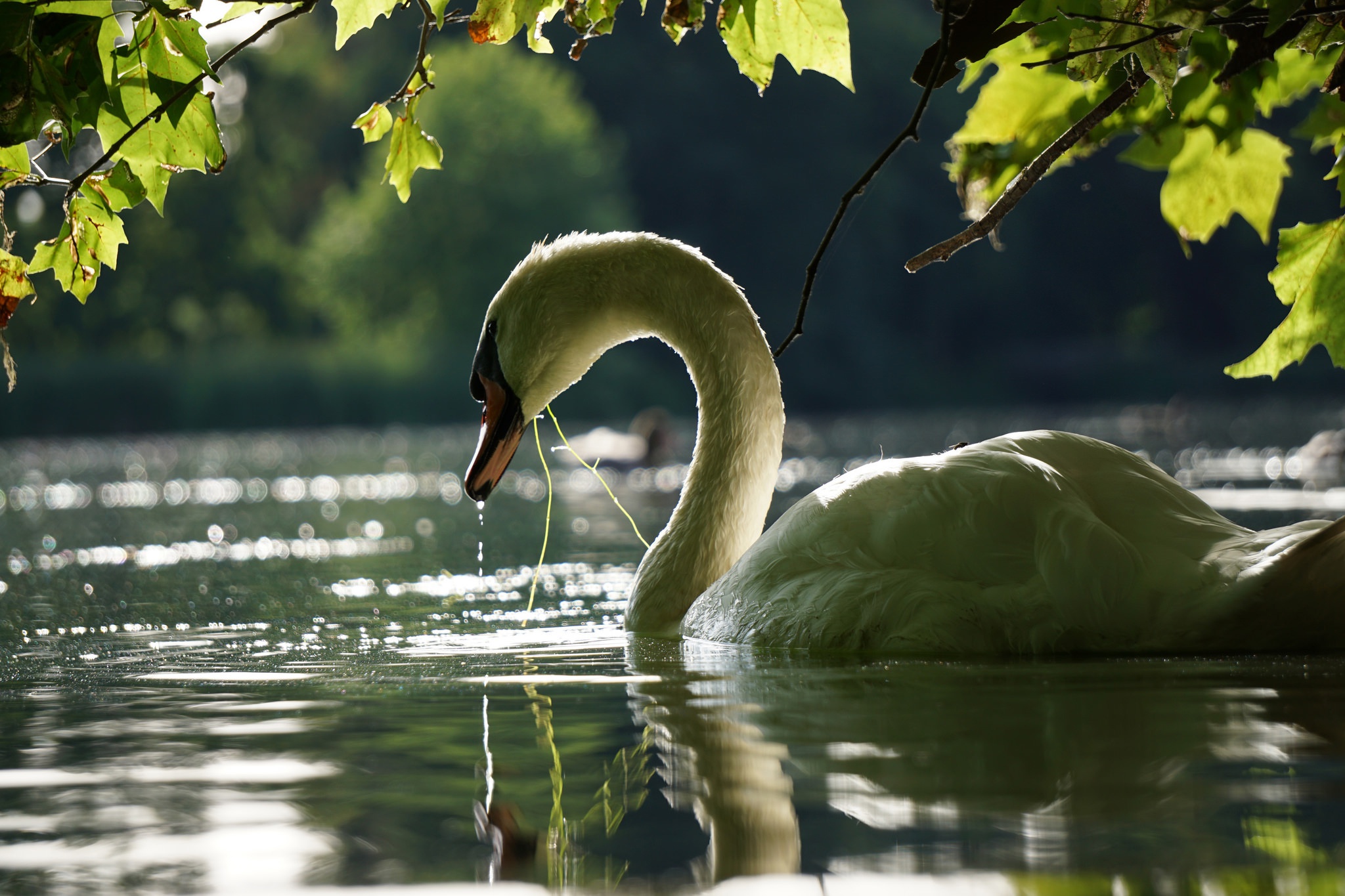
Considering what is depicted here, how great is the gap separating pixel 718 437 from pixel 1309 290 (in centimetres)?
192

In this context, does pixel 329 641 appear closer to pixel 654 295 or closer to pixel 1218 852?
pixel 654 295

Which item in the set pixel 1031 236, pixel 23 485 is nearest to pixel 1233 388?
pixel 1031 236

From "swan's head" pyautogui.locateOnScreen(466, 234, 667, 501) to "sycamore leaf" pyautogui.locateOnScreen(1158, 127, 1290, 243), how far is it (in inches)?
59.5

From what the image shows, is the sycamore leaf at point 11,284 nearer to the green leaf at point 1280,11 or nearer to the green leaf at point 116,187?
the green leaf at point 116,187

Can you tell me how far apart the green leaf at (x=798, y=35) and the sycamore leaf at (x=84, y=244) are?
1324 mm

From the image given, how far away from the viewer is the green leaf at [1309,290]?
12.5ft

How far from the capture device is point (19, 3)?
2.73m

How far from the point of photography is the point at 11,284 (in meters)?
3.27

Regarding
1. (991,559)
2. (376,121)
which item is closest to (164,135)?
(376,121)

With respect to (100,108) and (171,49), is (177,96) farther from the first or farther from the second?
(100,108)

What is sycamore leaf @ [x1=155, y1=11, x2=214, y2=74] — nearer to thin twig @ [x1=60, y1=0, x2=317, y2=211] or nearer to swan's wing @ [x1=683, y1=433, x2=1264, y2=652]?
thin twig @ [x1=60, y1=0, x2=317, y2=211]

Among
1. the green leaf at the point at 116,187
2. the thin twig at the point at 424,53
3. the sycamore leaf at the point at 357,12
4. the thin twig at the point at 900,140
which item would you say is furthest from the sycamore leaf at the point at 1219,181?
the green leaf at the point at 116,187

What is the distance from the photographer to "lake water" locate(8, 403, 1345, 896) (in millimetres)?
2076

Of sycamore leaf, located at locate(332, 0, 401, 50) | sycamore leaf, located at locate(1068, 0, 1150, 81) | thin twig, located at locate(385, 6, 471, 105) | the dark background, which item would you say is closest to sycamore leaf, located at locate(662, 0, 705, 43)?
thin twig, located at locate(385, 6, 471, 105)
